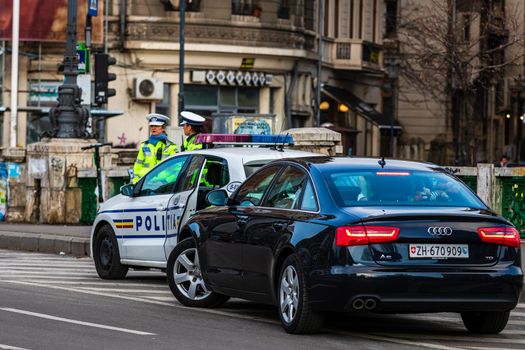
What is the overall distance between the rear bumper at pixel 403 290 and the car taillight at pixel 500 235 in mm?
253

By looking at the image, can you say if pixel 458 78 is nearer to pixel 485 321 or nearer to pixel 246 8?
pixel 246 8

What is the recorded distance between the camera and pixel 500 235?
11867 millimetres

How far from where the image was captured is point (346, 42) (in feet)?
173

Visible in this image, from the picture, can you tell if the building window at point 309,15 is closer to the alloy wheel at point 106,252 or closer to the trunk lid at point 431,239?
the alloy wheel at point 106,252

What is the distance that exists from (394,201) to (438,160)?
1912 inches

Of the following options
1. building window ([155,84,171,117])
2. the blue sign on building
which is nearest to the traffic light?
Result: the blue sign on building

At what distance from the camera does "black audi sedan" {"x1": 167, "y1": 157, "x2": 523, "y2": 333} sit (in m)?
11.5

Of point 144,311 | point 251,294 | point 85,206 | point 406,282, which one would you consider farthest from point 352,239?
point 85,206

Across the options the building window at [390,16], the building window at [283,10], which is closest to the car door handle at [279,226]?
the building window at [283,10]

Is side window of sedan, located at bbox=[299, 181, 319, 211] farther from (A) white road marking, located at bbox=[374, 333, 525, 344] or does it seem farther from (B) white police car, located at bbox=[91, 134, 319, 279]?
(B) white police car, located at bbox=[91, 134, 319, 279]

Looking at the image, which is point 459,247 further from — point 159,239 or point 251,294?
point 159,239

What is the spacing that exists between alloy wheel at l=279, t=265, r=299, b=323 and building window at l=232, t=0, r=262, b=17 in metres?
34.0

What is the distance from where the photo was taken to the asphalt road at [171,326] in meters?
11.5

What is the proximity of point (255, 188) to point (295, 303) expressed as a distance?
161 cm
